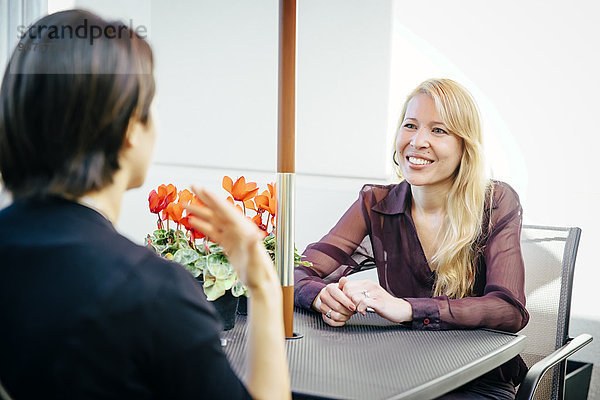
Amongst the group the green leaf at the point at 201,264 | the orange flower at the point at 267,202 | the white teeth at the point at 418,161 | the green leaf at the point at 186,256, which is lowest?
the green leaf at the point at 201,264

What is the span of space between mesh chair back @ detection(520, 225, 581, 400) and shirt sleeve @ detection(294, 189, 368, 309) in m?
0.50

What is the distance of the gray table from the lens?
1.06 meters

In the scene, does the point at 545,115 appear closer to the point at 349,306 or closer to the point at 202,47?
the point at 349,306

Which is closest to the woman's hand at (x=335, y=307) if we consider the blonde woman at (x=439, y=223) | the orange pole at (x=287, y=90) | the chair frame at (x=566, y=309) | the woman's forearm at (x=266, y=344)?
the blonde woman at (x=439, y=223)

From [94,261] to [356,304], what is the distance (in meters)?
0.93

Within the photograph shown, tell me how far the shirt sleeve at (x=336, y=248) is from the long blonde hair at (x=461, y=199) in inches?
9.9

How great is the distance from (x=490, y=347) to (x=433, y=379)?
317 millimetres

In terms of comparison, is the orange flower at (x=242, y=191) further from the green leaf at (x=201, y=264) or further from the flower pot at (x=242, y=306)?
the flower pot at (x=242, y=306)

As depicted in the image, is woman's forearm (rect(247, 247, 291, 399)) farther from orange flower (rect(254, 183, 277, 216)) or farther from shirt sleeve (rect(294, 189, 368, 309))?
shirt sleeve (rect(294, 189, 368, 309))

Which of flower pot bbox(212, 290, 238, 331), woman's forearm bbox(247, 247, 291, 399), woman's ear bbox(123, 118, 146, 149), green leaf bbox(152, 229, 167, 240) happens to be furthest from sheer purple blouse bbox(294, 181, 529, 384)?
woman's ear bbox(123, 118, 146, 149)

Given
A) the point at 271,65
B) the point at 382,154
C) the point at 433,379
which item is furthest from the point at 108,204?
the point at 271,65

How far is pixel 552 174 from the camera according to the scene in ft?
9.20

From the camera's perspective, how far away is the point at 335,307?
60.8 inches

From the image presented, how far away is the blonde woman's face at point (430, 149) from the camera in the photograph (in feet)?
6.76
